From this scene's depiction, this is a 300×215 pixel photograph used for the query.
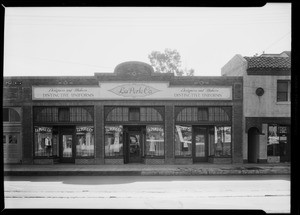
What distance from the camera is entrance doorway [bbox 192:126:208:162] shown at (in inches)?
656

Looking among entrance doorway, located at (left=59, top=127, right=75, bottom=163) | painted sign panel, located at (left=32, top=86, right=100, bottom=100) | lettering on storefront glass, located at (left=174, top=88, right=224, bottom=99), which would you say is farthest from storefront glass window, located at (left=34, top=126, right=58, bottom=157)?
lettering on storefront glass, located at (left=174, top=88, right=224, bottom=99)

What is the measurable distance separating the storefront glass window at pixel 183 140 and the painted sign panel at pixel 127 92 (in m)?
1.97

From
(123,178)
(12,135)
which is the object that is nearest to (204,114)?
(123,178)

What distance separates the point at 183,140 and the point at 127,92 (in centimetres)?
482

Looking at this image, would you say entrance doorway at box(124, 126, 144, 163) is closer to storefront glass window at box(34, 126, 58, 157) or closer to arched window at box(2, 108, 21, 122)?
storefront glass window at box(34, 126, 58, 157)

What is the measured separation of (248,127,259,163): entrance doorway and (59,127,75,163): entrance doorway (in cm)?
1193

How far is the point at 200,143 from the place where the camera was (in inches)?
659

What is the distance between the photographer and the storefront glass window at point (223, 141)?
16.5 meters

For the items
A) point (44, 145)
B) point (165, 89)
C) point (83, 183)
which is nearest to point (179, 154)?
point (165, 89)

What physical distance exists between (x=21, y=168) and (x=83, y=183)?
526 cm

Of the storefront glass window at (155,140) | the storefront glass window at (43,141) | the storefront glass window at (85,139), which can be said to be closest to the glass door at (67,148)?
the storefront glass window at (85,139)

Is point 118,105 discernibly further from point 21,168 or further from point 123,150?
point 21,168

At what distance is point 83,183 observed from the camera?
38.8 feet
